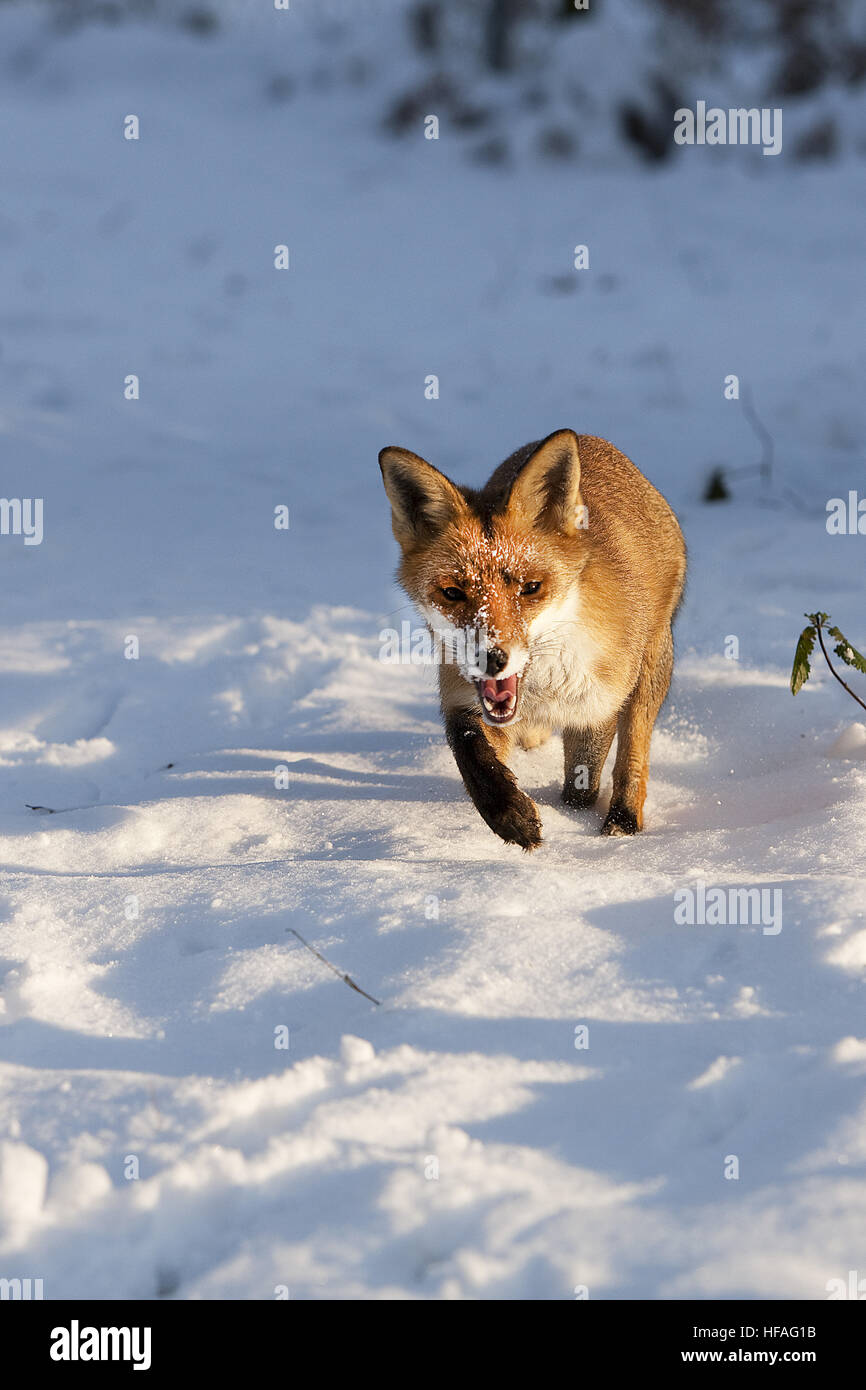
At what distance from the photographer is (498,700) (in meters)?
3.73

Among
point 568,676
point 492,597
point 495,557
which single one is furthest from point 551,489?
point 568,676

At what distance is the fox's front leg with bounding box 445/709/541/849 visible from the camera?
3625 millimetres

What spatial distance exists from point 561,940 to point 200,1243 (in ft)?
3.75

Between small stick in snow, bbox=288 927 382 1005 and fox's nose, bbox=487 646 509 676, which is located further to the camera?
fox's nose, bbox=487 646 509 676

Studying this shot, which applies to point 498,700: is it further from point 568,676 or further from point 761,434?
point 761,434

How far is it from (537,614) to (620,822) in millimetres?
873

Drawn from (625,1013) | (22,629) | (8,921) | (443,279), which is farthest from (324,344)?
(625,1013)

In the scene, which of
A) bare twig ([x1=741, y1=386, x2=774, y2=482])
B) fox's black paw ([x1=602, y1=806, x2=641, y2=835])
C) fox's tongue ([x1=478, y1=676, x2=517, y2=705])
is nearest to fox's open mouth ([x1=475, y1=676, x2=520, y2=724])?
fox's tongue ([x1=478, y1=676, x2=517, y2=705])

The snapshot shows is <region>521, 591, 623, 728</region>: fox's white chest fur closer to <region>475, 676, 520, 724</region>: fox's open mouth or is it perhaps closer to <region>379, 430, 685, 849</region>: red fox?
<region>379, 430, 685, 849</region>: red fox

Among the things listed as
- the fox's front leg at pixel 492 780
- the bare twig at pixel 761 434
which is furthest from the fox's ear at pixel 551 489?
the bare twig at pixel 761 434

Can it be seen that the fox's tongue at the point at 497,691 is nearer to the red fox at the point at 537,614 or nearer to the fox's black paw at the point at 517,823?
the red fox at the point at 537,614

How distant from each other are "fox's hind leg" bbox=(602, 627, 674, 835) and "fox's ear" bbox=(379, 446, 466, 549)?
3.31ft

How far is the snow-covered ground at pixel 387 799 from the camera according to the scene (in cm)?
223

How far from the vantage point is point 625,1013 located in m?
2.70
